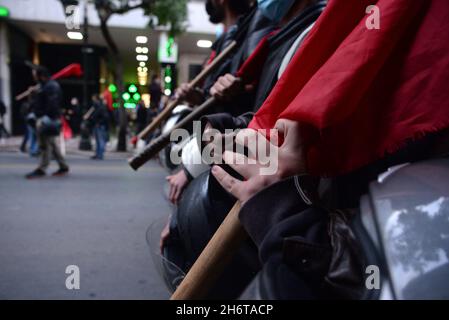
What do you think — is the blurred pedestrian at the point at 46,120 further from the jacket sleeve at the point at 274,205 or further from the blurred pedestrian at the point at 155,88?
the jacket sleeve at the point at 274,205

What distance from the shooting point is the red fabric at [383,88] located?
2.28ft

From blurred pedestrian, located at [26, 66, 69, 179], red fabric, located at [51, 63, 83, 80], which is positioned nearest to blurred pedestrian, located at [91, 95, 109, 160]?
red fabric, located at [51, 63, 83, 80]

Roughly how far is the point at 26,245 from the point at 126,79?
9.34 m

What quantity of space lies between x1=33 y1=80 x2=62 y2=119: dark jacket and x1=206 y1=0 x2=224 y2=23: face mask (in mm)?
5333

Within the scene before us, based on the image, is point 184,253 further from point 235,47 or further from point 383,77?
point 235,47

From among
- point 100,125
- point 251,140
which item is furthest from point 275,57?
point 100,125

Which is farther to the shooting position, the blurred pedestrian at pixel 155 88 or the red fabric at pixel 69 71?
the red fabric at pixel 69 71

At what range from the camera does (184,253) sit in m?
1.29

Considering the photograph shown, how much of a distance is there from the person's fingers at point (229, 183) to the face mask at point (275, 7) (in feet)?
2.73

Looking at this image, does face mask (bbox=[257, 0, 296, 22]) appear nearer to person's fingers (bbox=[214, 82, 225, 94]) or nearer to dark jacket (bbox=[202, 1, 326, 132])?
dark jacket (bbox=[202, 1, 326, 132])

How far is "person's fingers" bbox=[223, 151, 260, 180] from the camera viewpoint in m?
0.79

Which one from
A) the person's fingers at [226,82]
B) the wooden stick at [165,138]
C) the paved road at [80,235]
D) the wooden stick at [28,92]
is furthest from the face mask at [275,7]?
the wooden stick at [28,92]

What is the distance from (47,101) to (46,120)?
0.38 meters
